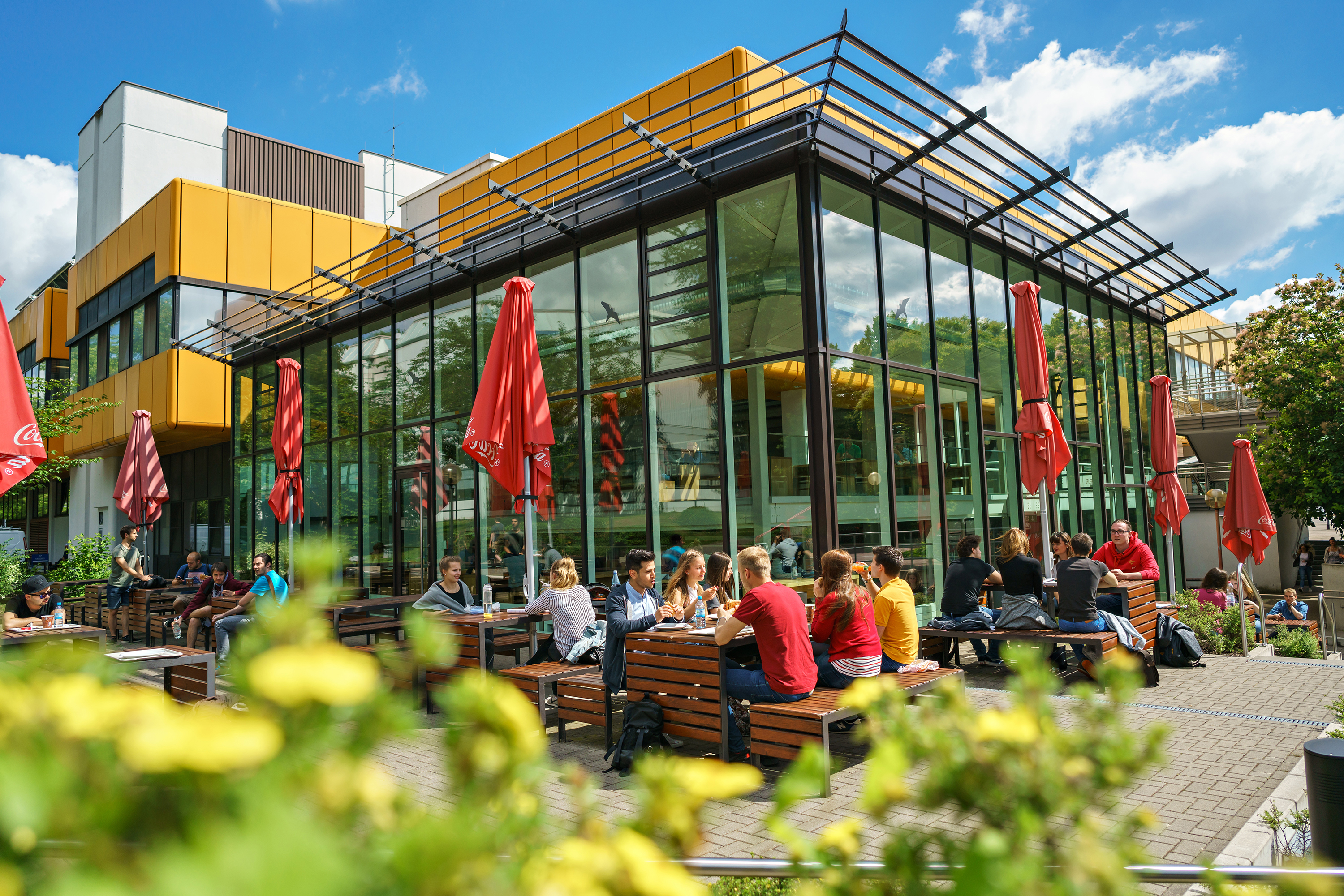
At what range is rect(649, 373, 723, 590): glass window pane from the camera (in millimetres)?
9852

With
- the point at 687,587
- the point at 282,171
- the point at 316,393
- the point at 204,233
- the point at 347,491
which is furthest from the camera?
the point at 282,171

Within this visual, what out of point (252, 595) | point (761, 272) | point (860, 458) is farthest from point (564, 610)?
point (761, 272)

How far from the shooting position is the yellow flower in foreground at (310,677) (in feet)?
1.93

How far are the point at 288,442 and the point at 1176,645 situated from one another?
12227mm

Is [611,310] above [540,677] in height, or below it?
above

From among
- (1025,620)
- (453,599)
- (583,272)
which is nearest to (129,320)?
(583,272)

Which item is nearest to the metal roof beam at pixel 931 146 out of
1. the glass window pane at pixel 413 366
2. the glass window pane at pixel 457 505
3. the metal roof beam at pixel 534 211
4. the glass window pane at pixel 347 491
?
the metal roof beam at pixel 534 211

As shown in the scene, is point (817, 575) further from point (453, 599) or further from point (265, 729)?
point (265, 729)

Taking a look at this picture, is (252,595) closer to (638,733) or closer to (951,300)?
(638,733)

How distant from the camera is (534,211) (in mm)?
10570

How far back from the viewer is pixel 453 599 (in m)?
9.17

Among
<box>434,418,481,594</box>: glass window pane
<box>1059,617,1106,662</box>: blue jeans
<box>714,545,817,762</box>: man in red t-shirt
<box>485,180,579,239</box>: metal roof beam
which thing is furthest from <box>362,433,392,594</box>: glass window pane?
<box>1059,617,1106,662</box>: blue jeans

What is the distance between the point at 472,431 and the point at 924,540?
17.9ft

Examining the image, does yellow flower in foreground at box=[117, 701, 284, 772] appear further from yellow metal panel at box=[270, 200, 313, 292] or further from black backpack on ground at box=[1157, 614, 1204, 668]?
yellow metal panel at box=[270, 200, 313, 292]
